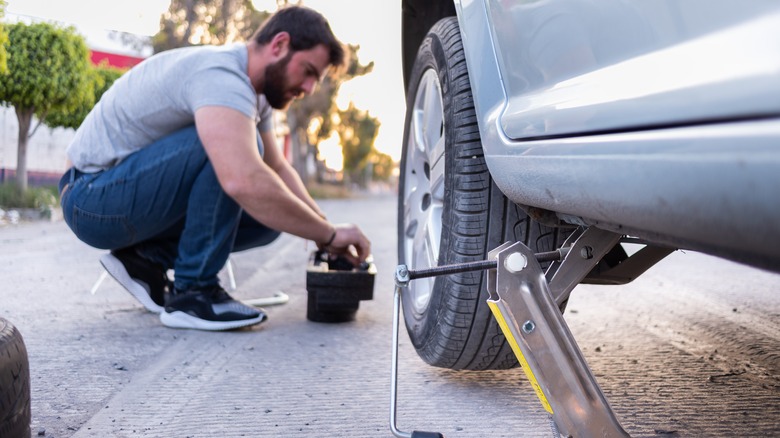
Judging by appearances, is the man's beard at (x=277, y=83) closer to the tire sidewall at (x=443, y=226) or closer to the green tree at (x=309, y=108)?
the tire sidewall at (x=443, y=226)

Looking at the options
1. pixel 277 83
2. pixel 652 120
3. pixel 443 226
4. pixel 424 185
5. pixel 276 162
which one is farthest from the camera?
pixel 276 162

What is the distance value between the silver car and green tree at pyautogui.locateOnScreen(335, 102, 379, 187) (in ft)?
151

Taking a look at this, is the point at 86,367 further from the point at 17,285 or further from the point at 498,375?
the point at 17,285

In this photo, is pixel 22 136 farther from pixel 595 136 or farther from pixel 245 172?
pixel 595 136

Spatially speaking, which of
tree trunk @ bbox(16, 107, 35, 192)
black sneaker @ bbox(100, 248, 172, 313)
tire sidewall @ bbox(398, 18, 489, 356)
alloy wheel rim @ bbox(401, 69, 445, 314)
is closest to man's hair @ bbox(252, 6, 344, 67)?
alloy wheel rim @ bbox(401, 69, 445, 314)

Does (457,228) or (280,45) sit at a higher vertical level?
(280,45)

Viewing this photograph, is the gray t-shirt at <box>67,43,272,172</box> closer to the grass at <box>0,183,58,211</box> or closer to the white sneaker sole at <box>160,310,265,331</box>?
the white sneaker sole at <box>160,310,265,331</box>

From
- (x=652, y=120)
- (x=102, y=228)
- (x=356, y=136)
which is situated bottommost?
(x=356, y=136)

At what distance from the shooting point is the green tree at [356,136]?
48.1m

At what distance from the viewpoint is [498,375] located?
6.70ft

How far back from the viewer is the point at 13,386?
3.89 feet

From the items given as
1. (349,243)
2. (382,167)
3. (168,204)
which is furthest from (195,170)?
(382,167)

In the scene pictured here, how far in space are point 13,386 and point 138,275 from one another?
A: 175 cm

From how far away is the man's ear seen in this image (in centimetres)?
279
